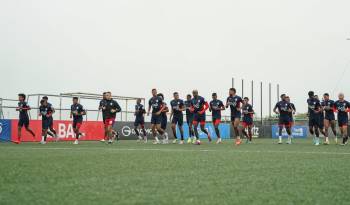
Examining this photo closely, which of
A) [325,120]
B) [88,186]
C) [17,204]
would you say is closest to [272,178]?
[88,186]

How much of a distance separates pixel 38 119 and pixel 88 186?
23.5 metres

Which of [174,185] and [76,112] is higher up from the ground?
[76,112]

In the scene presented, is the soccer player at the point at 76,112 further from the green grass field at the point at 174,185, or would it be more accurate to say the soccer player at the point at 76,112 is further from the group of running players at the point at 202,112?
the green grass field at the point at 174,185

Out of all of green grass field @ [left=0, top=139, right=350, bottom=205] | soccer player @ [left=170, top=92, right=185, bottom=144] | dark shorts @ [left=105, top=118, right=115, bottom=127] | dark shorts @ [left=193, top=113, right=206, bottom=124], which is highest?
soccer player @ [left=170, top=92, right=185, bottom=144]

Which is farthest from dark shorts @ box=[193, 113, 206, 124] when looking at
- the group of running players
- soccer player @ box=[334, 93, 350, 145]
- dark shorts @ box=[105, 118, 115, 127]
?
soccer player @ box=[334, 93, 350, 145]

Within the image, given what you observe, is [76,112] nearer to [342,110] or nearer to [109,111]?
[109,111]

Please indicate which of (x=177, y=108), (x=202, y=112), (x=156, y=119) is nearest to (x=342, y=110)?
(x=202, y=112)

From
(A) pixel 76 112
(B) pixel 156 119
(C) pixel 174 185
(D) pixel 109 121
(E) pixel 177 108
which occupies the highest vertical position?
(E) pixel 177 108

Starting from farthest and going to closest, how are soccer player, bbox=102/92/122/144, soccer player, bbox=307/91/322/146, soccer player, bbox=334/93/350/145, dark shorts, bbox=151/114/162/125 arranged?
dark shorts, bbox=151/114/162/125
soccer player, bbox=102/92/122/144
soccer player, bbox=307/91/322/146
soccer player, bbox=334/93/350/145

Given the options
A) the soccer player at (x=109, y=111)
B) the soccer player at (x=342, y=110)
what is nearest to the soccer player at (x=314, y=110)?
the soccer player at (x=342, y=110)

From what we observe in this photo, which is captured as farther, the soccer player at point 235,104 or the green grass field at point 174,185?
the soccer player at point 235,104

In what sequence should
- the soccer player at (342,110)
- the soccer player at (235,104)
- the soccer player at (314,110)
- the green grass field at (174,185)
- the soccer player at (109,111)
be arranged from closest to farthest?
the green grass field at (174,185) → the soccer player at (235,104) → the soccer player at (342,110) → the soccer player at (314,110) → the soccer player at (109,111)

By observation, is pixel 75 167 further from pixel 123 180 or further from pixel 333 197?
pixel 333 197

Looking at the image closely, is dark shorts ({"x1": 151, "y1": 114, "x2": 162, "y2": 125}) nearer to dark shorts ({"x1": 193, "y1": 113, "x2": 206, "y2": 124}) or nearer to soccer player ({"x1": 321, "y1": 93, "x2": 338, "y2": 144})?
dark shorts ({"x1": 193, "y1": 113, "x2": 206, "y2": 124})
